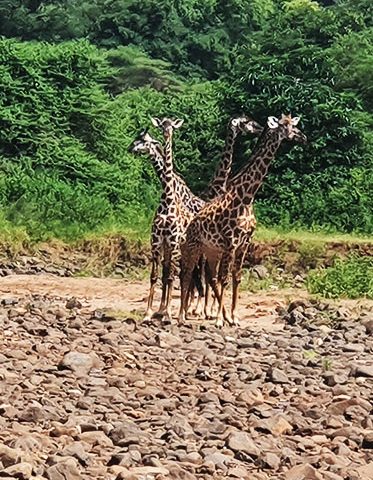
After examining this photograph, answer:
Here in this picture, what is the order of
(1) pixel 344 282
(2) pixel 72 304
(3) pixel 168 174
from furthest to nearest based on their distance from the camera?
(1) pixel 344 282
(3) pixel 168 174
(2) pixel 72 304

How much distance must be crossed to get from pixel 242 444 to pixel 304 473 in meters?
0.63

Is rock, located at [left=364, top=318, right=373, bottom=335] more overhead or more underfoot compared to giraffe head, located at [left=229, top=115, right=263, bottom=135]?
more underfoot

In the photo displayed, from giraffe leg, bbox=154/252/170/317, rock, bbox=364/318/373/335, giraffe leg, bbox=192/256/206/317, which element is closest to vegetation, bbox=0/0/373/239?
giraffe leg, bbox=192/256/206/317

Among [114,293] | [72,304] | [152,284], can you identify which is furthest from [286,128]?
[114,293]

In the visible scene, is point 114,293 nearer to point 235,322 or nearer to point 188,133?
point 235,322

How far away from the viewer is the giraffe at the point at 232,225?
39.7 ft

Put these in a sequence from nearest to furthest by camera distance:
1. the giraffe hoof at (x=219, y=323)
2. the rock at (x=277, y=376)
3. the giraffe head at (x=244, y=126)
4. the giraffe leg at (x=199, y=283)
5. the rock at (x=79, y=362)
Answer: the rock at (x=79, y=362), the rock at (x=277, y=376), the giraffe hoof at (x=219, y=323), the giraffe leg at (x=199, y=283), the giraffe head at (x=244, y=126)

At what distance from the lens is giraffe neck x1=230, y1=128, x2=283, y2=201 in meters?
12.4

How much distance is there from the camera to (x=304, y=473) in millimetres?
5695

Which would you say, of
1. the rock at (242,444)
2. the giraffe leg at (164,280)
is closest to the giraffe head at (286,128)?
the giraffe leg at (164,280)

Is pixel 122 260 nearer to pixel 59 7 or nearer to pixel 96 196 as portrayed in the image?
pixel 96 196

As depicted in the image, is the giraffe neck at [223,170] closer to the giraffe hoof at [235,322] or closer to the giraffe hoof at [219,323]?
the giraffe hoof at [235,322]

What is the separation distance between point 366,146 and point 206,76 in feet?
58.0

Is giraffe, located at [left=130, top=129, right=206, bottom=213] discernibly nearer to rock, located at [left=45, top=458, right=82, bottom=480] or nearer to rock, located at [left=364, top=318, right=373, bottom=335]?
rock, located at [left=364, top=318, right=373, bottom=335]
